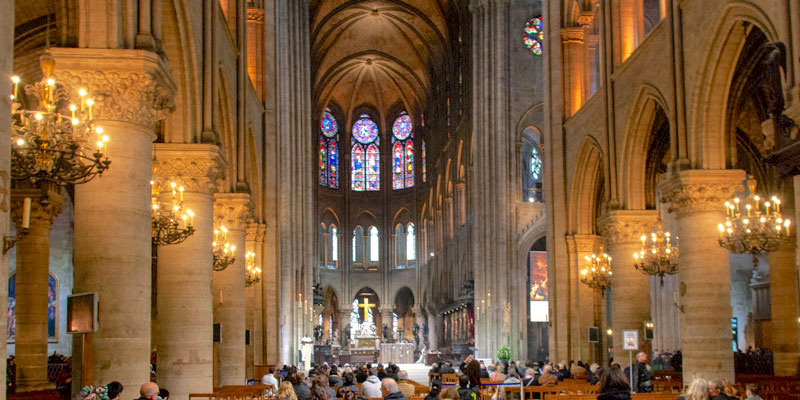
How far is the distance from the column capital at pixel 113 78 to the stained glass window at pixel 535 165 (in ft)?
113

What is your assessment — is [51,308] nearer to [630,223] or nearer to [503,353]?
[630,223]

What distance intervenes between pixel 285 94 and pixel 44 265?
16.1m

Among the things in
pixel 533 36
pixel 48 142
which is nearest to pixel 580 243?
pixel 533 36

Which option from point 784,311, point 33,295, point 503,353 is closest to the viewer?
point 33,295

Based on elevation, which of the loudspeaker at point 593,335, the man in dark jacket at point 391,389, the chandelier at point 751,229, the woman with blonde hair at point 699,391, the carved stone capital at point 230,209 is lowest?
the loudspeaker at point 593,335

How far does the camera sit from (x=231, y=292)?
20516 mm

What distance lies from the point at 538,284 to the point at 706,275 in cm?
2230

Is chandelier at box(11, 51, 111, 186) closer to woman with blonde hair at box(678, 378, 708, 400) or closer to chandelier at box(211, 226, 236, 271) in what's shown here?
woman with blonde hair at box(678, 378, 708, 400)

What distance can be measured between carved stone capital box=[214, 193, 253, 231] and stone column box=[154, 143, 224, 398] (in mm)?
4313

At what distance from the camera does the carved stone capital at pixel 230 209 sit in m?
20.3

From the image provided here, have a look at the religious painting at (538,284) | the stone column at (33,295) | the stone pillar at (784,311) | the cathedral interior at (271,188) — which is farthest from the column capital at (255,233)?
the religious painting at (538,284)

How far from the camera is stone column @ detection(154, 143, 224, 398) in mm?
15148

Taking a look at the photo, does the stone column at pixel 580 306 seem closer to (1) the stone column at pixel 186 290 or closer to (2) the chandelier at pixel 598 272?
(2) the chandelier at pixel 598 272

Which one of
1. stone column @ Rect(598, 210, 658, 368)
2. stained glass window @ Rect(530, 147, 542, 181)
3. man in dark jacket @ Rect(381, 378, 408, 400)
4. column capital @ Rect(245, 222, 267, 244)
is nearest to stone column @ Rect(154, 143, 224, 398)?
man in dark jacket @ Rect(381, 378, 408, 400)
